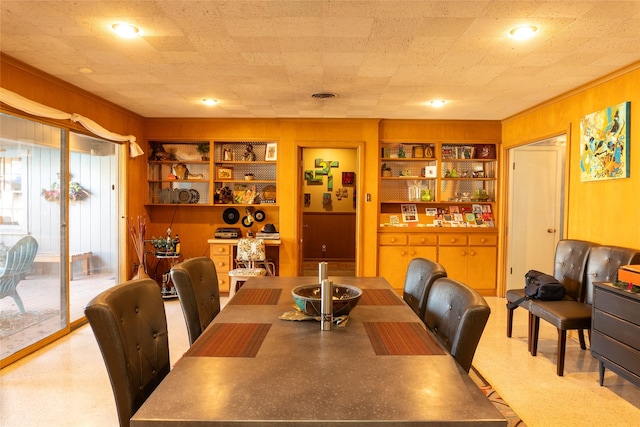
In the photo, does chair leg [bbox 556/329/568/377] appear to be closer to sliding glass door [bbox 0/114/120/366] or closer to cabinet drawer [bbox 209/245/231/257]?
cabinet drawer [bbox 209/245/231/257]

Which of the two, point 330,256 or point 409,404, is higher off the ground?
point 409,404

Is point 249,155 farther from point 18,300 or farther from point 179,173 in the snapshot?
point 18,300

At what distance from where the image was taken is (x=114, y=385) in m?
1.40

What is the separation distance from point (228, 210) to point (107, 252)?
1627mm

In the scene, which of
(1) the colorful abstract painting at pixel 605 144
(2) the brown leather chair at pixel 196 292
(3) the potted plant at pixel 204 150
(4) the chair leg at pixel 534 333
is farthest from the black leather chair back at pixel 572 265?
(3) the potted plant at pixel 204 150

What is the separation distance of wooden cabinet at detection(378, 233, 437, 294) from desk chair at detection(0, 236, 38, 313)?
3.91m

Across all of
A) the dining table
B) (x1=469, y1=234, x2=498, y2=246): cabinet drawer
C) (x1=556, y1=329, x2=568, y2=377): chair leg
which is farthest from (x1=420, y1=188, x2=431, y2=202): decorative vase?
the dining table

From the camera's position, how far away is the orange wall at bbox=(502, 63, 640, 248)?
10.7ft

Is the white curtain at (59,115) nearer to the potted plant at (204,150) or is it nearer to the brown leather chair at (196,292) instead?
the potted plant at (204,150)

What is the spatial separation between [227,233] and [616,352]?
4357mm

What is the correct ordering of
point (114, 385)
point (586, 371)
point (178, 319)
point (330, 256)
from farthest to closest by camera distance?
point (330, 256) < point (178, 319) < point (586, 371) < point (114, 385)

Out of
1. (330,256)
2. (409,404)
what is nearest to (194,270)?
(409,404)

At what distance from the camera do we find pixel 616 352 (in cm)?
270

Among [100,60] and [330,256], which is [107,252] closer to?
[100,60]
